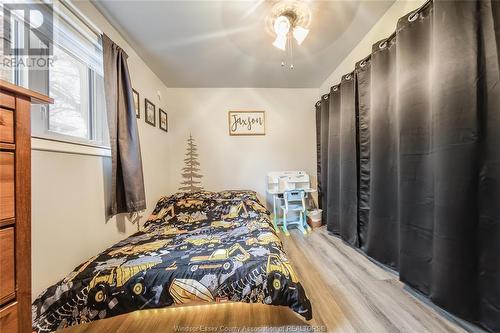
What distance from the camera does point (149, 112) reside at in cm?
251

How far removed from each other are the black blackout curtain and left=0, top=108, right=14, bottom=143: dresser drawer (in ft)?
6.57

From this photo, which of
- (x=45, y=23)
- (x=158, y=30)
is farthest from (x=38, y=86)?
(x=158, y=30)

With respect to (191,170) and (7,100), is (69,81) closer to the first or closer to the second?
(7,100)

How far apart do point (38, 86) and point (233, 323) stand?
198 cm

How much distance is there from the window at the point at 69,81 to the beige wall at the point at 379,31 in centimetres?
259

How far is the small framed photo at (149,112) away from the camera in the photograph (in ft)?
7.95

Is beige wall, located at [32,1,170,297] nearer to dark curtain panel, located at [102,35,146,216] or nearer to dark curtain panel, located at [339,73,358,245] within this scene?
dark curtain panel, located at [102,35,146,216]

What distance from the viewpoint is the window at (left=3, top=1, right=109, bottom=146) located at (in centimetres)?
117

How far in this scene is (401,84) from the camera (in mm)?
1449

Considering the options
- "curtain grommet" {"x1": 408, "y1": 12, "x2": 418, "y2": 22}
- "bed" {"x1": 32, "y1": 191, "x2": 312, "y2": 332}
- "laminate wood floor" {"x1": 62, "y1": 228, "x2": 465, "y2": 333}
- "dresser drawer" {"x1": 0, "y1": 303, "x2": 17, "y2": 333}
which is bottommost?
"laminate wood floor" {"x1": 62, "y1": 228, "x2": 465, "y2": 333}

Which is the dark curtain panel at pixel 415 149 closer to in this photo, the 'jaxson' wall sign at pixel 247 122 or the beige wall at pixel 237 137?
the beige wall at pixel 237 137

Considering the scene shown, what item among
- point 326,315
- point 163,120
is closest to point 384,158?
point 326,315

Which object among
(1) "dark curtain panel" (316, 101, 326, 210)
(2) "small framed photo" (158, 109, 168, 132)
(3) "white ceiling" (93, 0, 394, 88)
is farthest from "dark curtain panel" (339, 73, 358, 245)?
(2) "small framed photo" (158, 109, 168, 132)

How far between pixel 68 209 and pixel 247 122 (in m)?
2.55
